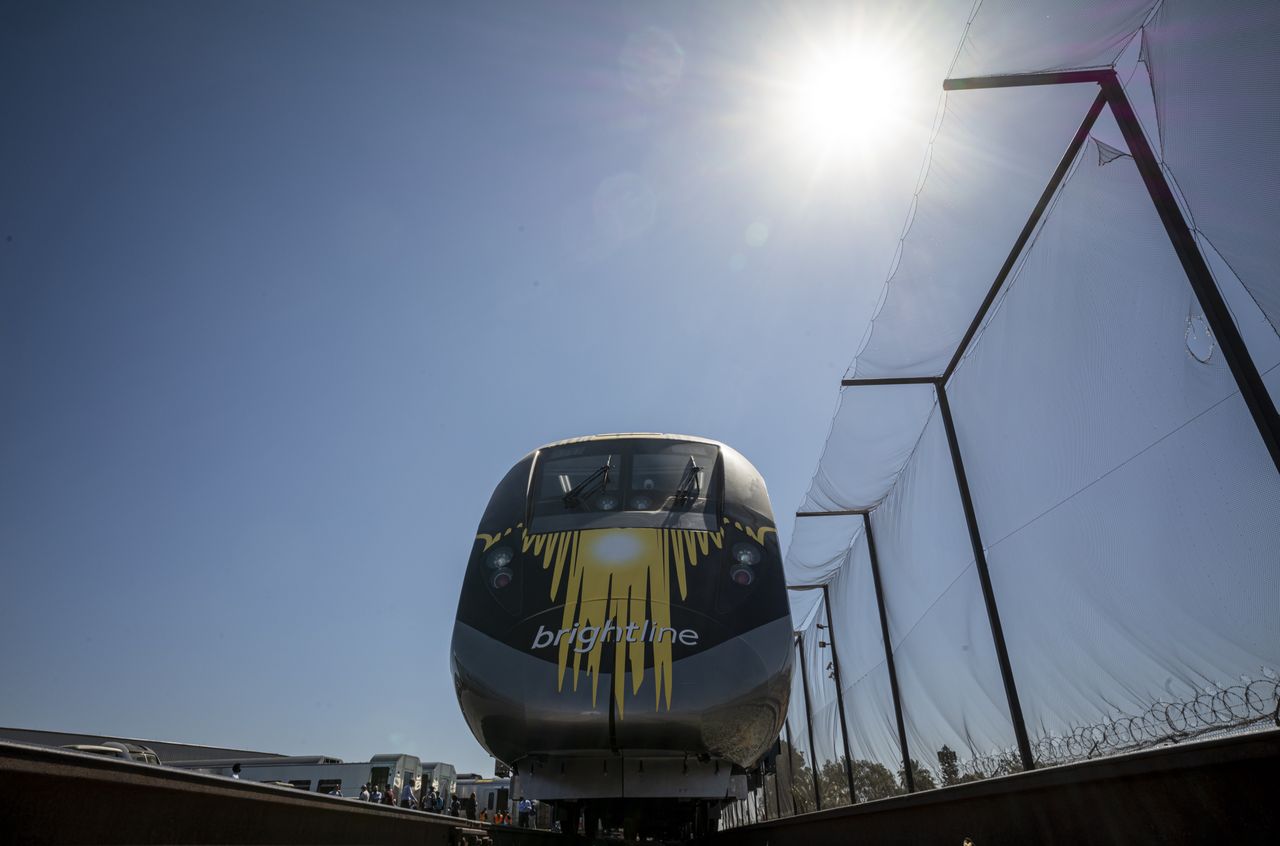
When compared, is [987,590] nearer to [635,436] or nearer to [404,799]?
[635,436]

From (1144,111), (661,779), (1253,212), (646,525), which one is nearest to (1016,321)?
(1144,111)

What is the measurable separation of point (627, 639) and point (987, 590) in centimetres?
285

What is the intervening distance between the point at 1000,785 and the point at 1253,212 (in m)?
2.41

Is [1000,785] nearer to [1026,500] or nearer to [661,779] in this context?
[661,779]

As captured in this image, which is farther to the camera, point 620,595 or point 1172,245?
point 620,595

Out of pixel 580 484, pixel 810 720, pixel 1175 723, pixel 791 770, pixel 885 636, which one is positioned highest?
pixel 580 484

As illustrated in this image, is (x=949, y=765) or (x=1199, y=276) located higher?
(x=1199, y=276)

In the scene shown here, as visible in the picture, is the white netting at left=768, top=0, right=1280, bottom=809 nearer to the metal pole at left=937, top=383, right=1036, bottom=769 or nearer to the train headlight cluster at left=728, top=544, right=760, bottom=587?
the metal pole at left=937, top=383, right=1036, bottom=769

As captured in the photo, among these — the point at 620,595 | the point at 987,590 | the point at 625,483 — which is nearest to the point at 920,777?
the point at 987,590

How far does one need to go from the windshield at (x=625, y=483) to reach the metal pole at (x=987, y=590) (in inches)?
78.4

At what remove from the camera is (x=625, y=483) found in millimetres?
5301

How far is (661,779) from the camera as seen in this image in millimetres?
4398

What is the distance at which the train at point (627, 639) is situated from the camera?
398 cm

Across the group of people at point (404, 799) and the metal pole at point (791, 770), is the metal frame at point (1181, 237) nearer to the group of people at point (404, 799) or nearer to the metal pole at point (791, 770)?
the metal pole at point (791, 770)
